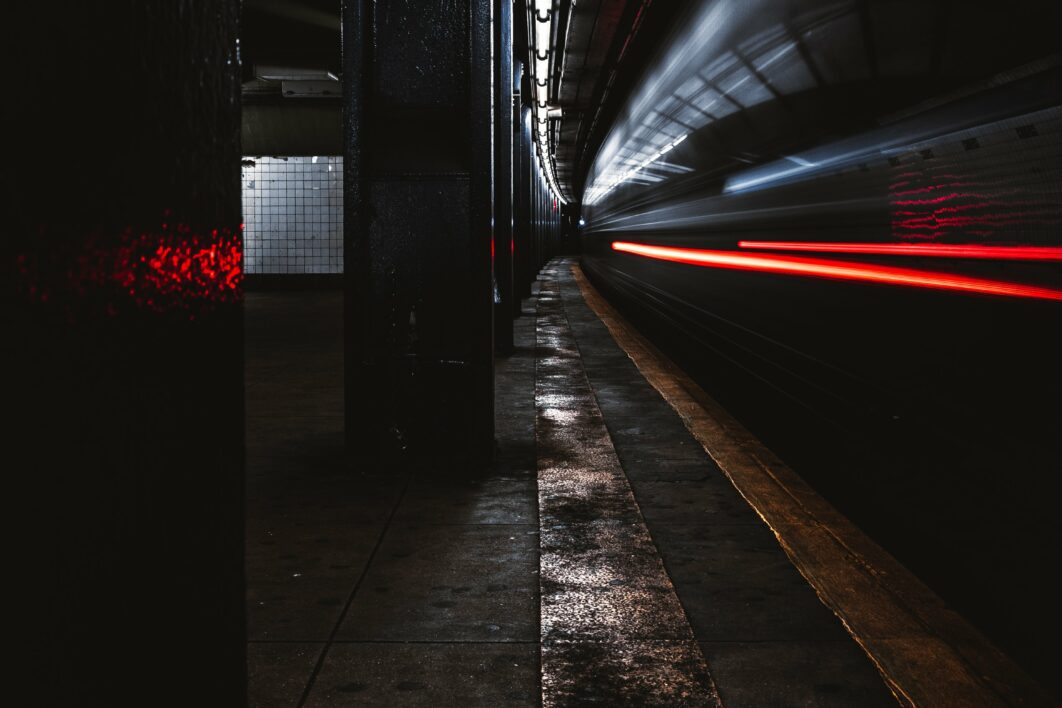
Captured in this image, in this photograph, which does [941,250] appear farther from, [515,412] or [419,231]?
[515,412]

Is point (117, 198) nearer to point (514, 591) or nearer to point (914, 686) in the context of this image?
point (914, 686)

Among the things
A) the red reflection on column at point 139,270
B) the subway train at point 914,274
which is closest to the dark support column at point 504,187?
the subway train at point 914,274

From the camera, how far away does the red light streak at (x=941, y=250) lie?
98.0 inches

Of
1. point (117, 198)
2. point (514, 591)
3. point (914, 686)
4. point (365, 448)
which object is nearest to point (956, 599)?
point (914, 686)

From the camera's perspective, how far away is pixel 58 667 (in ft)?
2.02

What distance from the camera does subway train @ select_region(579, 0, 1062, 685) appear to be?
2.57m

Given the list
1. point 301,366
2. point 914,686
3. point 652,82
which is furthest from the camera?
point 652,82

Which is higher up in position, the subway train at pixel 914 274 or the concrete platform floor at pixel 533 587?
the subway train at pixel 914 274

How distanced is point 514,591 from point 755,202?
369 centimetres

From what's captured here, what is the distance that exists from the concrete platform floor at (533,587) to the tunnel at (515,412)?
0.02 m

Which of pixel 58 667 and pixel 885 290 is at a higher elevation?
pixel 885 290

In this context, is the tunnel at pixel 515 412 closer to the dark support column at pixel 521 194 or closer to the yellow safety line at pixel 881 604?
the yellow safety line at pixel 881 604

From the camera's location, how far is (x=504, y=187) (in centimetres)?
933

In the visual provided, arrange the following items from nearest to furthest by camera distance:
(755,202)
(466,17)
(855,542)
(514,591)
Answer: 1. (514,591)
2. (855,542)
3. (466,17)
4. (755,202)
